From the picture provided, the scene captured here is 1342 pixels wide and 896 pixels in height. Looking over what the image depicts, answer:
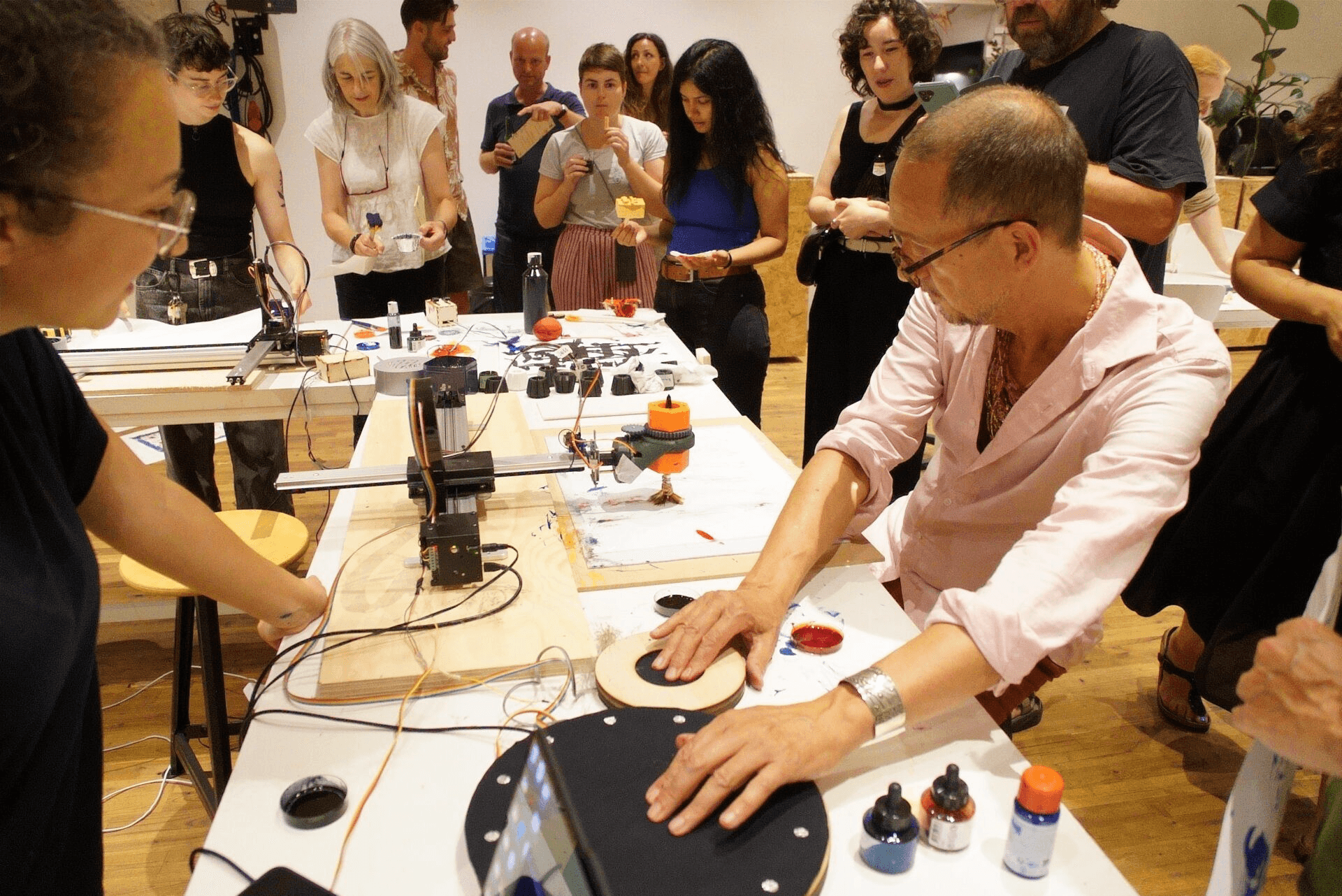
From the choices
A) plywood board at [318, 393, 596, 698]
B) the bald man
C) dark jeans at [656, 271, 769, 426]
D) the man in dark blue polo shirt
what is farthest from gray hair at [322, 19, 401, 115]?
→ the man in dark blue polo shirt

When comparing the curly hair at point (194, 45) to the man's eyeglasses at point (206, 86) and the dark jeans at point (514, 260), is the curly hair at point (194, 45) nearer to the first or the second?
the man's eyeglasses at point (206, 86)

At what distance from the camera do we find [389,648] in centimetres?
115

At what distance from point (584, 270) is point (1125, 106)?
82.6 inches

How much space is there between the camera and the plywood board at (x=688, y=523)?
4.59 feet

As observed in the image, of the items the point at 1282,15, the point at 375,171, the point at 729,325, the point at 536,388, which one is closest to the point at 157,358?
the point at 536,388

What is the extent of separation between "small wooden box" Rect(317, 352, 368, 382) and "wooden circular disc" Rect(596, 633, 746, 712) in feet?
5.04

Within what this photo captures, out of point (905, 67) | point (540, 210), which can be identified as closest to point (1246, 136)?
point (905, 67)

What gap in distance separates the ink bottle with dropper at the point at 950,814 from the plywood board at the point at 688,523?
0.55 meters

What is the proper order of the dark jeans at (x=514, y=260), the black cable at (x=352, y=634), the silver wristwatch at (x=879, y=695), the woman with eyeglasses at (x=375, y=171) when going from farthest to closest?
the dark jeans at (x=514, y=260) → the woman with eyeglasses at (x=375, y=171) → the black cable at (x=352, y=634) → the silver wristwatch at (x=879, y=695)

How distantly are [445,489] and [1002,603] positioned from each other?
884 millimetres

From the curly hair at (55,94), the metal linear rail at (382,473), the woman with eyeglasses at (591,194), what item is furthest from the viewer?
the woman with eyeglasses at (591,194)

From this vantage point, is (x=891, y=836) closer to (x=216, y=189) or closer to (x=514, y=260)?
(x=216, y=189)

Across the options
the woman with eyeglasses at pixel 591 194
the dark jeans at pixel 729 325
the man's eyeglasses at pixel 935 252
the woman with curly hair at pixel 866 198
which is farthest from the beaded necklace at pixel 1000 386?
the woman with eyeglasses at pixel 591 194

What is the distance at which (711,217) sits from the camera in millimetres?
3104
